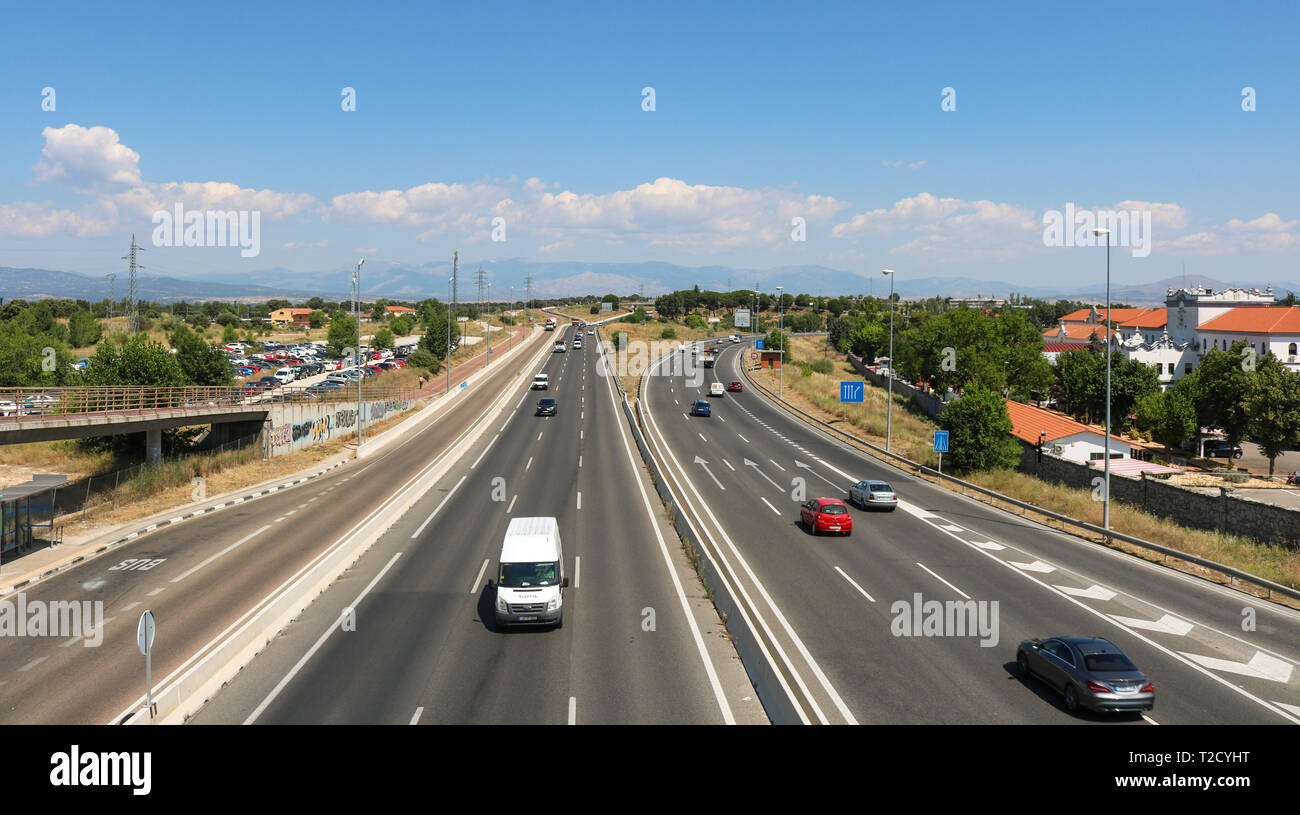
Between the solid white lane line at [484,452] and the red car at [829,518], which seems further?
the solid white lane line at [484,452]

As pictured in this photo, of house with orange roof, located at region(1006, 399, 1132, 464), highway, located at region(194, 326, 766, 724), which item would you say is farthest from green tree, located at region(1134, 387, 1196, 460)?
highway, located at region(194, 326, 766, 724)

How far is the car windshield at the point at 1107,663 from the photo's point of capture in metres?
14.0

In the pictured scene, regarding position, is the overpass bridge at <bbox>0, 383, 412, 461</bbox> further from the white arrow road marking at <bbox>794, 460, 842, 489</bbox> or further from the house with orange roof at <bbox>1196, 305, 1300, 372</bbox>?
the house with orange roof at <bbox>1196, 305, 1300, 372</bbox>

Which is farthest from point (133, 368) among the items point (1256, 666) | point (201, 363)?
point (1256, 666)

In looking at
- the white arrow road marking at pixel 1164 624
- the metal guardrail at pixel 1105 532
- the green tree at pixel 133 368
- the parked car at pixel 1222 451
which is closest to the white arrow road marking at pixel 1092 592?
the white arrow road marking at pixel 1164 624

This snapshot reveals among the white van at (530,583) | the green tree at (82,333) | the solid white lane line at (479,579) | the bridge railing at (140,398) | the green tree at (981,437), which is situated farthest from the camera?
the green tree at (82,333)

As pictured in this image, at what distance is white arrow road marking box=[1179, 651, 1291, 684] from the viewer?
16.0 meters

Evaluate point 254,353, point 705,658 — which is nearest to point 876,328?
point 254,353

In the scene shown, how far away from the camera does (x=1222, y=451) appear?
67.4 meters

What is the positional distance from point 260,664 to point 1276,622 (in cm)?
2395

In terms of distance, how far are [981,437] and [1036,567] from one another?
18.5m

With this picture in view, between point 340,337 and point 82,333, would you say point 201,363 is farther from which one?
point 82,333

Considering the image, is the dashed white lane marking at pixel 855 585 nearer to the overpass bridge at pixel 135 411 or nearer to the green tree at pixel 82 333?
the overpass bridge at pixel 135 411

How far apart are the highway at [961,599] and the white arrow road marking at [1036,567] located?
2.9 inches
